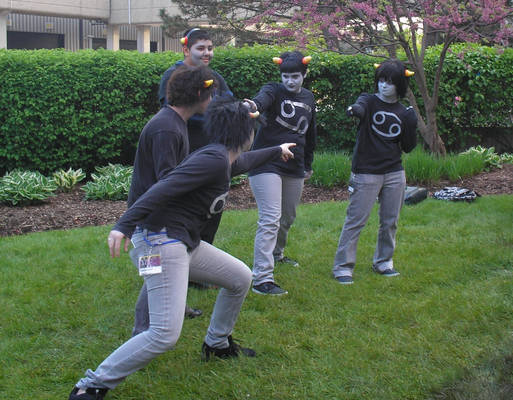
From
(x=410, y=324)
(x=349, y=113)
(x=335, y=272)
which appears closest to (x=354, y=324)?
(x=410, y=324)

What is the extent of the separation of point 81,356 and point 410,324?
2.23 m

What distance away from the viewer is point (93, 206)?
28.0 ft

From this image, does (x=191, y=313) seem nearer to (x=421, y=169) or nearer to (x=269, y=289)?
(x=269, y=289)

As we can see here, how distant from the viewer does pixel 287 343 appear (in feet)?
14.0

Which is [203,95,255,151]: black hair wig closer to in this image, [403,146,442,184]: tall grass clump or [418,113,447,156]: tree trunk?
[403,146,442,184]: tall grass clump

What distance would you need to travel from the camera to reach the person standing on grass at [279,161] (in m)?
5.27

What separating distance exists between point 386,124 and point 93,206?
4.48 metres

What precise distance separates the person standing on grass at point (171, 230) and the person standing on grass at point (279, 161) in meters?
1.73

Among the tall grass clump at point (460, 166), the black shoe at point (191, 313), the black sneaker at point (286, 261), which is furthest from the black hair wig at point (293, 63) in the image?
the tall grass clump at point (460, 166)

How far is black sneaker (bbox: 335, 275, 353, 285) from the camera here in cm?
549

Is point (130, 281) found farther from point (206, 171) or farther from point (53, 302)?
point (206, 171)

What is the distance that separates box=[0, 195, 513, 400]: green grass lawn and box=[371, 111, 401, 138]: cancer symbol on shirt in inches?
49.0

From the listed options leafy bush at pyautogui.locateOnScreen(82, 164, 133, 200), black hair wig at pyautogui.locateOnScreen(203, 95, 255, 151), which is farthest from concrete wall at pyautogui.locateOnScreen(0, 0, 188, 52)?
black hair wig at pyautogui.locateOnScreen(203, 95, 255, 151)

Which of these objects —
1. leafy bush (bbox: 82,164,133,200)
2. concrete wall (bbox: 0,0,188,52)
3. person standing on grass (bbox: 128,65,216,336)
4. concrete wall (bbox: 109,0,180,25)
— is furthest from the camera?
concrete wall (bbox: 109,0,180,25)
